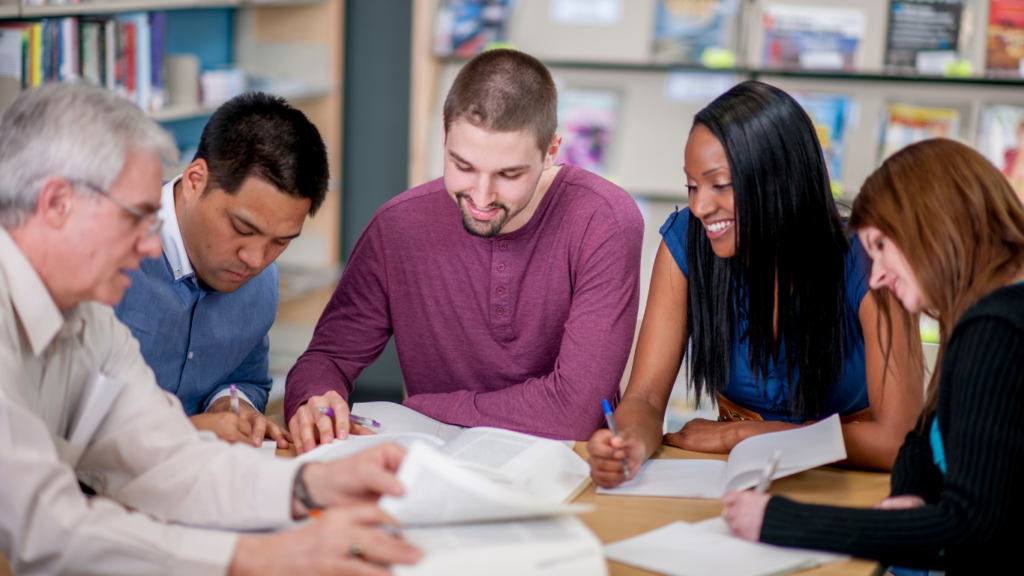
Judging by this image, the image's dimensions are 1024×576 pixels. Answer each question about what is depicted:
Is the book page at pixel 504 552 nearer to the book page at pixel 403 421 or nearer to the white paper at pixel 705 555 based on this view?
the white paper at pixel 705 555

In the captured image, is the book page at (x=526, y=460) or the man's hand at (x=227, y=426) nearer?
the book page at (x=526, y=460)

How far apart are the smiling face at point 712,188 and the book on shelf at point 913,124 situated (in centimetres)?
193

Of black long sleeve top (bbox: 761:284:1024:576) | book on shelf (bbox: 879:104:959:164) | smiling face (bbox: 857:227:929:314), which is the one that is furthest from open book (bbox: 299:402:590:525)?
book on shelf (bbox: 879:104:959:164)

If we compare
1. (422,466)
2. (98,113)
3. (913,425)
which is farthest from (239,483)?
(913,425)

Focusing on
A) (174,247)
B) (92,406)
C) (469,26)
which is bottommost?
(92,406)

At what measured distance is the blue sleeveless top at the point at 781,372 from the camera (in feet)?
5.56

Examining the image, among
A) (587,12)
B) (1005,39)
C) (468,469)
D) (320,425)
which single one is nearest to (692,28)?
(587,12)

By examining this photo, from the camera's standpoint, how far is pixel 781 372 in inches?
69.2

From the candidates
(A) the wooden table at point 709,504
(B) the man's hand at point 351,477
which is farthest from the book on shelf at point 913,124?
(B) the man's hand at point 351,477

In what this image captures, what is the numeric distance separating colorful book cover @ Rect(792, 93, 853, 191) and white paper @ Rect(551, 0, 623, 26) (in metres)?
0.79

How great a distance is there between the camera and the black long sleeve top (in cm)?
112

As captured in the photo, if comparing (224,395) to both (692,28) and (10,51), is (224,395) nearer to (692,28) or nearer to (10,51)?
(10,51)

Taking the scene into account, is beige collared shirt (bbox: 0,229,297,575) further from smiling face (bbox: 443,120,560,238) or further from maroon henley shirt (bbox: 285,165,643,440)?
smiling face (bbox: 443,120,560,238)

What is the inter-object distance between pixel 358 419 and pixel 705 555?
0.70 metres
